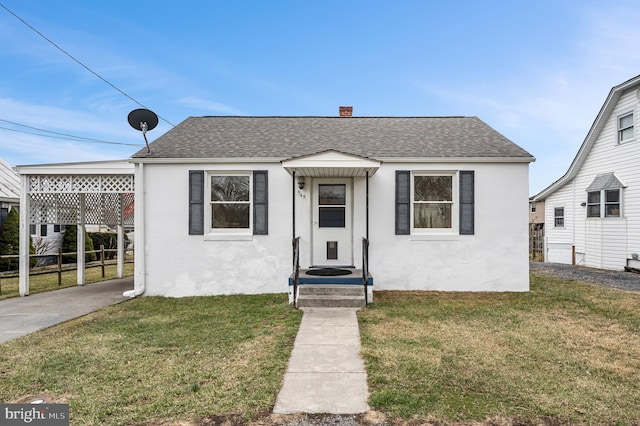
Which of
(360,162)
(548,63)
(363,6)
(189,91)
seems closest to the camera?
(360,162)

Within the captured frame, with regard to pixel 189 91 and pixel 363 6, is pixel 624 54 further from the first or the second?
pixel 189 91

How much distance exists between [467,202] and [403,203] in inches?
57.5

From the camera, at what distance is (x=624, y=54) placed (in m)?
12.8

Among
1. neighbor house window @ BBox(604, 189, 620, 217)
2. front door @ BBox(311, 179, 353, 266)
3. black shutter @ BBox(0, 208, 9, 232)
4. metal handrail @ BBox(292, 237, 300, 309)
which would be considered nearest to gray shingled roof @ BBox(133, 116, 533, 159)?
front door @ BBox(311, 179, 353, 266)

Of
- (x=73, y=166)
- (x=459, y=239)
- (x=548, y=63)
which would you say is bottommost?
(x=459, y=239)

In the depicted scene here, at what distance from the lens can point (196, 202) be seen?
8016mm

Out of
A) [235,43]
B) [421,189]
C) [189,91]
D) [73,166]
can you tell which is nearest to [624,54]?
[421,189]

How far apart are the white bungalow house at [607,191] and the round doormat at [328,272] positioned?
36.5ft

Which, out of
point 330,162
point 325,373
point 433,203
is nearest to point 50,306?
point 330,162

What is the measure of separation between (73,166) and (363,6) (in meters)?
9.82

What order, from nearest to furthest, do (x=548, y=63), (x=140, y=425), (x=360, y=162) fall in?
(x=140, y=425), (x=360, y=162), (x=548, y=63)

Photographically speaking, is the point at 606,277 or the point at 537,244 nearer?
the point at 606,277

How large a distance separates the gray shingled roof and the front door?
→ 110 cm

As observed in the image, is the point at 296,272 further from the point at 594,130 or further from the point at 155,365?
the point at 594,130
